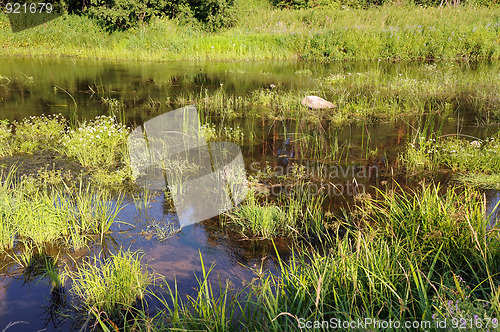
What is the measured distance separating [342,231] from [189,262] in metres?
1.66

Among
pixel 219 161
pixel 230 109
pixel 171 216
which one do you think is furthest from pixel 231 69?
pixel 171 216

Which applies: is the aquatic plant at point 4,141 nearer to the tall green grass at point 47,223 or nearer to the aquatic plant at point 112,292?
the tall green grass at point 47,223

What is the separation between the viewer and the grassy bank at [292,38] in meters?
17.1

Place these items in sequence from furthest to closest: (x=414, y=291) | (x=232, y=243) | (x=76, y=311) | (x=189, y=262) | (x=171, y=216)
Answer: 1. (x=171, y=216)
2. (x=232, y=243)
3. (x=189, y=262)
4. (x=76, y=311)
5. (x=414, y=291)

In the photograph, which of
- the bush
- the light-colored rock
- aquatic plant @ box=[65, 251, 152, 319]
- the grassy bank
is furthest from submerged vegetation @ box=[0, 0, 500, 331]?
the bush

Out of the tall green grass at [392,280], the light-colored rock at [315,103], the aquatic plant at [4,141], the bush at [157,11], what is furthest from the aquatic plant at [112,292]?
the bush at [157,11]

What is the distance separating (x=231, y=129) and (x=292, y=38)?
38.5 ft

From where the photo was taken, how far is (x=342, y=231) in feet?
14.3

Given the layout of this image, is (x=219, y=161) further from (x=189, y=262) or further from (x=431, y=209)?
(x=431, y=209)

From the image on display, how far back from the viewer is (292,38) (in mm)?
17984

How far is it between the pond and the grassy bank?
1.57 meters

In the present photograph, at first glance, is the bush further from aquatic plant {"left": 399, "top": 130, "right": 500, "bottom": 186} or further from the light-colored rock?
aquatic plant {"left": 399, "top": 130, "right": 500, "bottom": 186}

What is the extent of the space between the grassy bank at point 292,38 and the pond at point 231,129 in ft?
5.16

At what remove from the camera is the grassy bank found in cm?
1711
